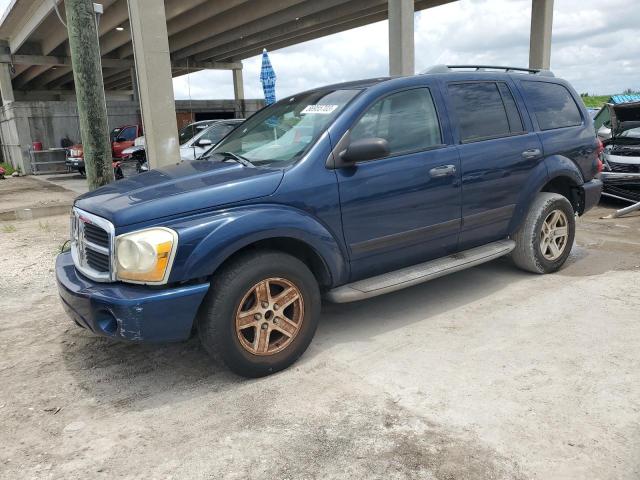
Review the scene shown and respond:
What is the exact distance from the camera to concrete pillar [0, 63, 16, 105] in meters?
25.2

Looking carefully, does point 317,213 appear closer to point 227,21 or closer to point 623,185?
point 623,185

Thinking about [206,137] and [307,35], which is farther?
[307,35]

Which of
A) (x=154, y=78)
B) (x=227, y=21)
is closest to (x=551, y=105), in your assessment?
(x=154, y=78)

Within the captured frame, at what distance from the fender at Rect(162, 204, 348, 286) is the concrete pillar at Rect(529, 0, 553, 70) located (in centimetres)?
1709

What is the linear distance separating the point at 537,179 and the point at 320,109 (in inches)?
85.5

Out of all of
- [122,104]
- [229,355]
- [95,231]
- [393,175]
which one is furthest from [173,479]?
[122,104]

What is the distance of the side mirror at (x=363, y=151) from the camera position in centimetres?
350

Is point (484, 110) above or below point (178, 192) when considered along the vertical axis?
above

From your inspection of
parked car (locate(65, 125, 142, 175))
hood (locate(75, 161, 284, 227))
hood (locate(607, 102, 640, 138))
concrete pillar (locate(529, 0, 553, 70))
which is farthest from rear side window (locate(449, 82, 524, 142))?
parked car (locate(65, 125, 142, 175))

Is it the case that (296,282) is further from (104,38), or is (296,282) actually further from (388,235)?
(104,38)

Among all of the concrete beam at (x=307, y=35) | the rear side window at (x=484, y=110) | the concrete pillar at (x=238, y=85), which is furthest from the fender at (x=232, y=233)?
the concrete pillar at (x=238, y=85)

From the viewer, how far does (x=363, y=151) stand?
11.5ft

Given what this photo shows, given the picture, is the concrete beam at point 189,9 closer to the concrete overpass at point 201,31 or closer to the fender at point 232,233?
the concrete overpass at point 201,31

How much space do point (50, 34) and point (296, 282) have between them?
84.4 feet
